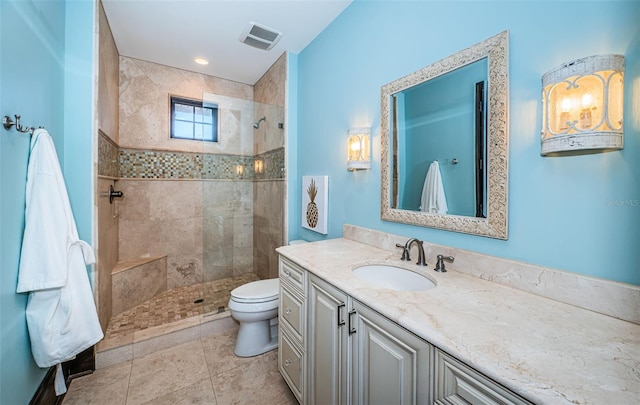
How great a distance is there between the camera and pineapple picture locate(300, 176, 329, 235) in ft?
7.22

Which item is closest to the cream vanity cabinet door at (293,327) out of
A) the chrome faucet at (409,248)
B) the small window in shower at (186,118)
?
the chrome faucet at (409,248)

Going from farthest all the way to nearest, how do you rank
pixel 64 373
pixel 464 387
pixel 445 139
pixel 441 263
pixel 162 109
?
pixel 162 109 < pixel 64 373 < pixel 445 139 < pixel 441 263 < pixel 464 387

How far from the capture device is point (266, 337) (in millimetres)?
2049

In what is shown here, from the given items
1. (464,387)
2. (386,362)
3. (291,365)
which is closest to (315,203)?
(291,365)

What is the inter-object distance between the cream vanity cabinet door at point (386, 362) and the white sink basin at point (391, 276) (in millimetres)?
318

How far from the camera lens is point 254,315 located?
1.91m

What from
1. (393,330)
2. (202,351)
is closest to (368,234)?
(393,330)

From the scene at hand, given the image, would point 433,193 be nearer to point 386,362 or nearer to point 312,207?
point 386,362

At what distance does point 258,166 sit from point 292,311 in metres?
1.70

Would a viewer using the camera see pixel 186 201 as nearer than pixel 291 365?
No

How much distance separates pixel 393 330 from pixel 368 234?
0.91 m

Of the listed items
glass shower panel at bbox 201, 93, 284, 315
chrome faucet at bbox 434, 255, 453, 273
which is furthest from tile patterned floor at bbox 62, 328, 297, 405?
chrome faucet at bbox 434, 255, 453, 273

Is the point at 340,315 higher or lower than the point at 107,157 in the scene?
lower

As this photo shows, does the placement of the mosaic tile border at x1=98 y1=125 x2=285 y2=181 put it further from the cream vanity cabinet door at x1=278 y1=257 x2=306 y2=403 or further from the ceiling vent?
the cream vanity cabinet door at x1=278 y1=257 x2=306 y2=403
